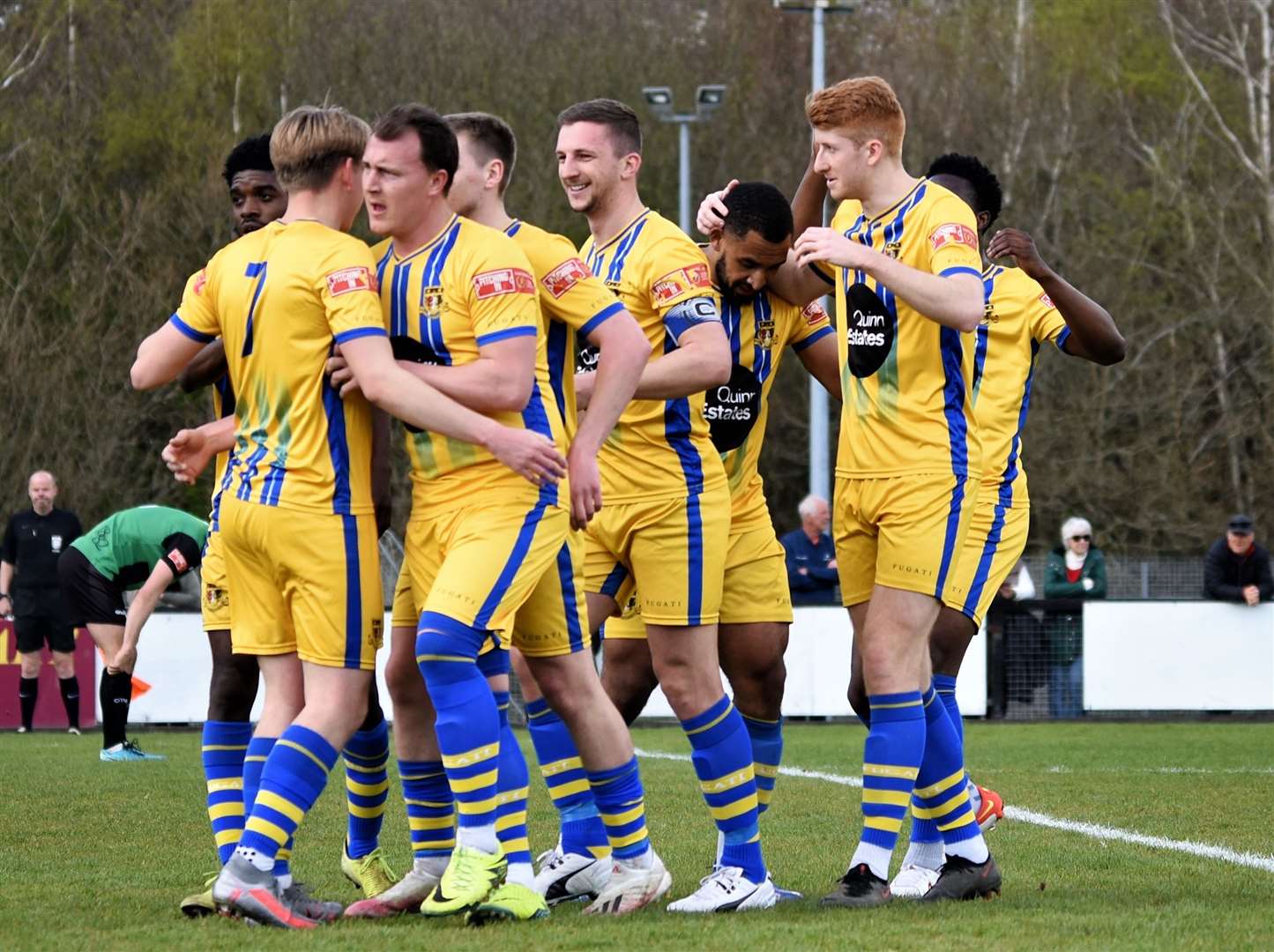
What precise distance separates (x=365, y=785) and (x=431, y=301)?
163 cm

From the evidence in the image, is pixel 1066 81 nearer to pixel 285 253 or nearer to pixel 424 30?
pixel 424 30

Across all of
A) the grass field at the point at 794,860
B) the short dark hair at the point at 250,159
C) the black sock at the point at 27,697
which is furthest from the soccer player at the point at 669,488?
the black sock at the point at 27,697

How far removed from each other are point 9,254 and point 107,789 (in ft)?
62.7

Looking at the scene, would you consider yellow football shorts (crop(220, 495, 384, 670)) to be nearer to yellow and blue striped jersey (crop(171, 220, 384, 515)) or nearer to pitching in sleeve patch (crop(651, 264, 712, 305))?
yellow and blue striped jersey (crop(171, 220, 384, 515))

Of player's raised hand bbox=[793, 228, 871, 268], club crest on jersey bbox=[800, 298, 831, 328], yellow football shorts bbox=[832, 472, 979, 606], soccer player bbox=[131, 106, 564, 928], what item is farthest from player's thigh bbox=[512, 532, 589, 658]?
club crest on jersey bbox=[800, 298, 831, 328]

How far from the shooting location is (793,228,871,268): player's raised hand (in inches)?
227

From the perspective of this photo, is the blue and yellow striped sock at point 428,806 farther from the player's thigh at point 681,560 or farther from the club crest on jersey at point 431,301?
the club crest on jersey at point 431,301

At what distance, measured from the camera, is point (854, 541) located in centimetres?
635

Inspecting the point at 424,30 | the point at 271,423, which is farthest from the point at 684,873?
the point at 424,30

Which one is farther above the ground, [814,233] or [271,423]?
[814,233]

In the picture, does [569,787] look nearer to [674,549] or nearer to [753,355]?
[674,549]

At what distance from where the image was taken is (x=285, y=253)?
5.59 m

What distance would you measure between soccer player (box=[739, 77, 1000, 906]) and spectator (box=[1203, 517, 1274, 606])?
1129 centimetres

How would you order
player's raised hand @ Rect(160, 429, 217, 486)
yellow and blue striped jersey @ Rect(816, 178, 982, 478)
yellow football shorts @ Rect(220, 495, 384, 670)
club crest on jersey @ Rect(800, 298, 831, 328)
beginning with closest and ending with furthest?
yellow football shorts @ Rect(220, 495, 384, 670) → player's raised hand @ Rect(160, 429, 217, 486) → yellow and blue striped jersey @ Rect(816, 178, 982, 478) → club crest on jersey @ Rect(800, 298, 831, 328)
